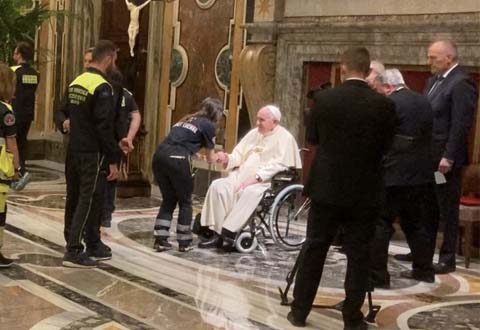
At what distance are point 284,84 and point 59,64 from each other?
4582 millimetres

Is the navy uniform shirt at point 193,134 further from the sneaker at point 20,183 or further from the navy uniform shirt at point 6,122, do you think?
the sneaker at point 20,183

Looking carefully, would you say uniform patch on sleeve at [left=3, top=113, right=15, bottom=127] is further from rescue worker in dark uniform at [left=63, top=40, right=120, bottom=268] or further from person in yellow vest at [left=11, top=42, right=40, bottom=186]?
person in yellow vest at [left=11, top=42, right=40, bottom=186]

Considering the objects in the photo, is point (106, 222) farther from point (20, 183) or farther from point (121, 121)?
point (20, 183)

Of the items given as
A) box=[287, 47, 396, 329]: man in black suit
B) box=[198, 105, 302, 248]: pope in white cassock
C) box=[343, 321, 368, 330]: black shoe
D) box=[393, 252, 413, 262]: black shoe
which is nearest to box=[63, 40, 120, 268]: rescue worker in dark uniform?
box=[198, 105, 302, 248]: pope in white cassock

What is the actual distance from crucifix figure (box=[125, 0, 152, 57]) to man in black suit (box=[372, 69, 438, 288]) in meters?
4.34

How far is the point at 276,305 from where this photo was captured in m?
4.73

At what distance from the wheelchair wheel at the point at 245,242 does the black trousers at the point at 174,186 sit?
1.19 feet

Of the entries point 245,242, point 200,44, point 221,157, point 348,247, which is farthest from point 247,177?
point 200,44

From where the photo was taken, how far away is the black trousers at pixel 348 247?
411 cm

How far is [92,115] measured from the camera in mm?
5281

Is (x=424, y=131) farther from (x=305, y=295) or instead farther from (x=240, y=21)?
(x=240, y=21)

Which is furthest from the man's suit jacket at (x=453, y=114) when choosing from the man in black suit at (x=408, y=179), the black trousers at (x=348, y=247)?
the black trousers at (x=348, y=247)

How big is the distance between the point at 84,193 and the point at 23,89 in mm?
3785

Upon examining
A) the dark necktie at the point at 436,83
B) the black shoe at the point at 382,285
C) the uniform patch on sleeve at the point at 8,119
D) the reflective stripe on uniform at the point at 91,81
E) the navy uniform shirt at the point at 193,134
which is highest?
the dark necktie at the point at 436,83
